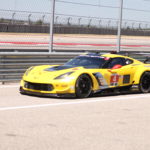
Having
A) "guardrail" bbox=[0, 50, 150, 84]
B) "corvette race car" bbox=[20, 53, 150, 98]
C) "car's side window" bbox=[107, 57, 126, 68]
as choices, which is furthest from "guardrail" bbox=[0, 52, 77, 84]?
"car's side window" bbox=[107, 57, 126, 68]

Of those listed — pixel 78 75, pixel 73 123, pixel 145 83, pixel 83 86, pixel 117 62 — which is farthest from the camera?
pixel 145 83

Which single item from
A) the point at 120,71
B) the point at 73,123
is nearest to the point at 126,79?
the point at 120,71

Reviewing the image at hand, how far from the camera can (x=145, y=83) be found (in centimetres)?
1150

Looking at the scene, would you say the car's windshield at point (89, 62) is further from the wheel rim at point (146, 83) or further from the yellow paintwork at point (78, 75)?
the wheel rim at point (146, 83)

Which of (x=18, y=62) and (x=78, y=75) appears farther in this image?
(x=18, y=62)

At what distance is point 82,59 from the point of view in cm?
1099

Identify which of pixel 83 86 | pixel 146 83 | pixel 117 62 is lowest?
pixel 146 83

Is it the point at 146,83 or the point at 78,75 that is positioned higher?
the point at 78,75

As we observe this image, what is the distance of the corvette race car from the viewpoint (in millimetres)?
9859

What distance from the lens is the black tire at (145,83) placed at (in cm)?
1139

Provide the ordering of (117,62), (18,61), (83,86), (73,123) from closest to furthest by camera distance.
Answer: (73,123)
(83,86)
(117,62)
(18,61)

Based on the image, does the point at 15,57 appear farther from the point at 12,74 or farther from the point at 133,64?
the point at 133,64

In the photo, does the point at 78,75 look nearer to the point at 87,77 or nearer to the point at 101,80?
the point at 87,77

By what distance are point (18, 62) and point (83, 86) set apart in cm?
313
